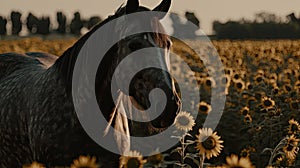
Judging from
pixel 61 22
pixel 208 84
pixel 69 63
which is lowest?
pixel 61 22

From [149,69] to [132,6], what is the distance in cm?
49

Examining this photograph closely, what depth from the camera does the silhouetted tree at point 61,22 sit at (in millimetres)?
69125

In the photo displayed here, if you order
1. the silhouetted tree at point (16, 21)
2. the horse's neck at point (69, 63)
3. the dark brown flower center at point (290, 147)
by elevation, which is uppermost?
the horse's neck at point (69, 63)

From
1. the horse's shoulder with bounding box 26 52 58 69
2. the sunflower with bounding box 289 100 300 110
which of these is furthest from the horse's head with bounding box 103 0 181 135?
the sunflower with bounding box 289 100 300 110

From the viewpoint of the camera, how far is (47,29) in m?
70.4

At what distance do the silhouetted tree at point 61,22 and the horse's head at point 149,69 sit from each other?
2602 inches

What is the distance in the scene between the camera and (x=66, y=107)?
13.3 ft

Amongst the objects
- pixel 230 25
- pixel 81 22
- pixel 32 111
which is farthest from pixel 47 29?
pixel 32 111

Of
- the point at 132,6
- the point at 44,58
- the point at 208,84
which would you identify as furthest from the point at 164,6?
the point at 208,84

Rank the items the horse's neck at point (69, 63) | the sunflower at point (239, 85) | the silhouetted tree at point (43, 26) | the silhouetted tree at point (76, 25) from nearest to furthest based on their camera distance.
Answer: the horse's neck at point (69, 63) < the sunflower at point (239, 85) < the silhouetted tree at point (43, 26) < the silhouetted tree at point (76, 25)

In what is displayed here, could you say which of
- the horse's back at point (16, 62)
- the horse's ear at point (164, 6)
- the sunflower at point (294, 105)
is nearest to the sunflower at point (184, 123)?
the horse's back at point (16, 62)

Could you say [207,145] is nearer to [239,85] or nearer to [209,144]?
[209,144]

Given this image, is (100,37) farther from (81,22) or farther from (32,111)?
(81,22)

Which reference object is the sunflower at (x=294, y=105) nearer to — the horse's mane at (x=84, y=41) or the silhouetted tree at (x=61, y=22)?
the horse's mane at (x=84, y=41)
